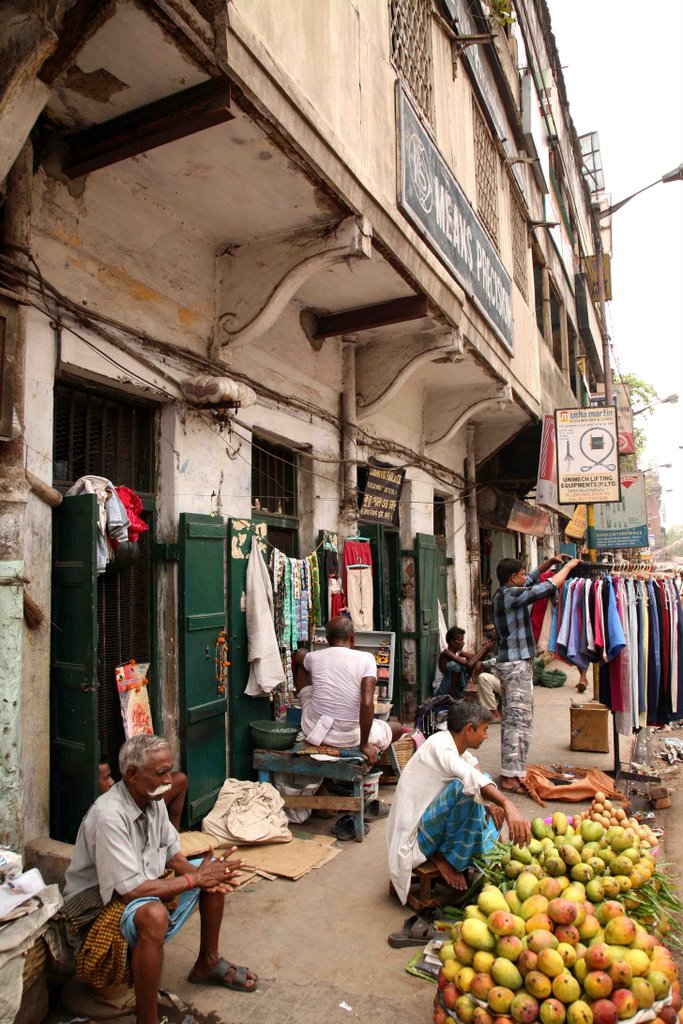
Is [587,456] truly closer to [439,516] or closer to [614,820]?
[439,516]

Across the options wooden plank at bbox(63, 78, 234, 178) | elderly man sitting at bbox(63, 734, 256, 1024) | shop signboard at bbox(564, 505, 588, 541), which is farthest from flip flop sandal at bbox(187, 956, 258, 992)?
shop signboard at bbox(564, 505, 588, 541)

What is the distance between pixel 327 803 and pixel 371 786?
588 millimetres

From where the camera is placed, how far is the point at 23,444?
142 inches

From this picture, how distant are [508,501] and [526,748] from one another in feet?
23.3

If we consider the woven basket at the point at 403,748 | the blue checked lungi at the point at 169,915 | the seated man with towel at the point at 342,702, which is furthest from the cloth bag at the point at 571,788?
the blue checked lungi at the point at 169,915

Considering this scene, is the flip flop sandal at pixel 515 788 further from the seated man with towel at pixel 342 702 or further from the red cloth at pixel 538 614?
the seated man with towel at pixel 342 702

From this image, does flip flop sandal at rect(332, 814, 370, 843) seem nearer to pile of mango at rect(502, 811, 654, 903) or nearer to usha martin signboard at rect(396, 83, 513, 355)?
pile of mango at rect(502, 811, 654, 903)

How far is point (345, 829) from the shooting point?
520 cm

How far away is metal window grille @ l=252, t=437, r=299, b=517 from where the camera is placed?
648cm

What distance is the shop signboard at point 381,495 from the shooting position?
776 cm

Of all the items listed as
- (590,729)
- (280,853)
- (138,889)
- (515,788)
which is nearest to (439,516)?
(590,729)

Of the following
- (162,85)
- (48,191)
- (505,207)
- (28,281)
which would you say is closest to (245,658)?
(28,281)

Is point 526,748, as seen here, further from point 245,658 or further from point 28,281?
point 28,281

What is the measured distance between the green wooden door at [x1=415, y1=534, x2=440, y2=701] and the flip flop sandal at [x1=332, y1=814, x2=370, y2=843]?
3482 mm
